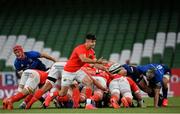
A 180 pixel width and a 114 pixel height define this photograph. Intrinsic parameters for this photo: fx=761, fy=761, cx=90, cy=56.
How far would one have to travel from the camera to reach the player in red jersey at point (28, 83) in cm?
1820

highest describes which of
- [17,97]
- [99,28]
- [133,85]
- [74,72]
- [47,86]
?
[99,28]

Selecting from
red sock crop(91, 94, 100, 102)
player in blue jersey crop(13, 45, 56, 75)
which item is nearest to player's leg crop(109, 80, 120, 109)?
red sock crop(91, 94, 100, 102)

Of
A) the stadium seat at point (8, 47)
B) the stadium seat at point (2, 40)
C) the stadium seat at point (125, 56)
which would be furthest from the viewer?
the stadium seat at point (2, 40)

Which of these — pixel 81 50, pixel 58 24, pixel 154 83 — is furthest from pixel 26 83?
pixel 58 24

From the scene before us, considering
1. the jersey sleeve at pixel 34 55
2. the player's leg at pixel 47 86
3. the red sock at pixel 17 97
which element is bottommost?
the red sock at pixel 17 97

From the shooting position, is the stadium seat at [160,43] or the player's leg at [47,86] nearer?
the player's leg at [47,86]

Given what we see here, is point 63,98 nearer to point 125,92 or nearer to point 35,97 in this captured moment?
point 35,97

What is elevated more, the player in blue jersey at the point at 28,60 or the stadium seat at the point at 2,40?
the stadium seat at the point at 2,40

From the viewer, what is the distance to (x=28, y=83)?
1855cm

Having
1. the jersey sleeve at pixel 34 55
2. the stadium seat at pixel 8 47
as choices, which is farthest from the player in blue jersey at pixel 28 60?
the stadium seat at pixel 8 47

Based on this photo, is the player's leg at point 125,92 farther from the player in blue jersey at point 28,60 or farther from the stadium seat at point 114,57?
the stadium seat at point 114,57

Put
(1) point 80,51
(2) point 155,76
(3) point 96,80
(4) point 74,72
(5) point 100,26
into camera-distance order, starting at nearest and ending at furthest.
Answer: (1) point 80,51 < (4) point 74,72 < (3) point 96,80 < (2) point 155,76 < (5) point 100,26

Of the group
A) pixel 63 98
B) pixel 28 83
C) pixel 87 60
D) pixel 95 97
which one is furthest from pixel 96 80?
pixel 28 83

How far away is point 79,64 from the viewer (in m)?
18.0
